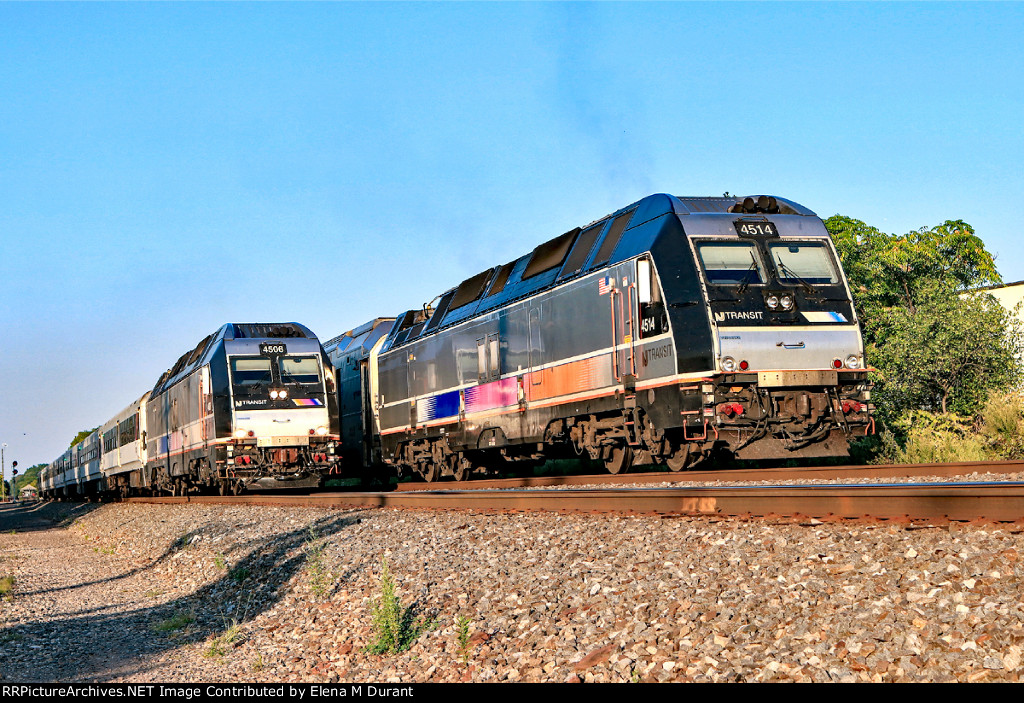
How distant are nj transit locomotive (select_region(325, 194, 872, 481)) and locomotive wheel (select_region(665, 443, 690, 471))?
3cm

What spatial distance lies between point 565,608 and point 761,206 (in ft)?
31.1

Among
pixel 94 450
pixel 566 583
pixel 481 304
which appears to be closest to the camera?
pixel 566 583

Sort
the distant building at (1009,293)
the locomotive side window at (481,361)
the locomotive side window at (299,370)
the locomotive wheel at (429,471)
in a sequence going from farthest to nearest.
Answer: the distant building at (1009,293) → the locomotive side window at (299,370) → the locomotive wheel at (429,471) → the locomotive side window at (481,361)

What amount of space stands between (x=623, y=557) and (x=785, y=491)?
1.77 m

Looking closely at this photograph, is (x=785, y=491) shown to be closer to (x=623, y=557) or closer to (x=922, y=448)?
(x=623, y=557)

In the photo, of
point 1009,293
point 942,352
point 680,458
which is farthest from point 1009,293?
point 680,458

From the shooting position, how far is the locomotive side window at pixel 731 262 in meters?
13.7

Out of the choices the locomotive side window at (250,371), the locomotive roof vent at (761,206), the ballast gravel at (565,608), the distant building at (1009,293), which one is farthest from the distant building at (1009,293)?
the ballast gravel at (565,608)

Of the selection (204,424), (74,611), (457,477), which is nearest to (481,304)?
(457,477)

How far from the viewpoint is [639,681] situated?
17.8ft

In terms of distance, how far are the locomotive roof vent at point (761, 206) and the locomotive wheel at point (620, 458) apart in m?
4.18

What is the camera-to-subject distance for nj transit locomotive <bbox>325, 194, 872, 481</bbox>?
1333 centimetres

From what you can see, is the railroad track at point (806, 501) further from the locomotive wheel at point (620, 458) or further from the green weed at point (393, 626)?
the green weed at point (393, 626)

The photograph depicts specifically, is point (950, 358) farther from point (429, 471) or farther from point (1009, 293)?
point (429, 471)
